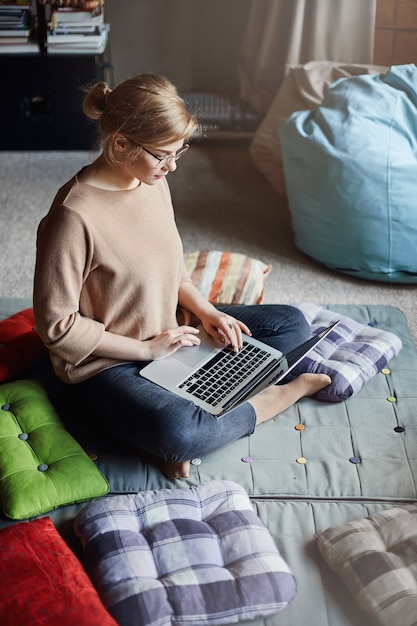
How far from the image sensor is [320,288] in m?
2.22

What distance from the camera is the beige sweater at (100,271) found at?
1.34 metres

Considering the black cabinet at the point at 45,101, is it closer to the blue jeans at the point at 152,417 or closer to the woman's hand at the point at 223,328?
the woman's hand at the point at 223,328

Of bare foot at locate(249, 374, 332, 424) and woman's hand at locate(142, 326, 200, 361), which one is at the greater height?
woman's hand at locate(142, 326, 200, 361)

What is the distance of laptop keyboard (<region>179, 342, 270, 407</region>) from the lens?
148 cm

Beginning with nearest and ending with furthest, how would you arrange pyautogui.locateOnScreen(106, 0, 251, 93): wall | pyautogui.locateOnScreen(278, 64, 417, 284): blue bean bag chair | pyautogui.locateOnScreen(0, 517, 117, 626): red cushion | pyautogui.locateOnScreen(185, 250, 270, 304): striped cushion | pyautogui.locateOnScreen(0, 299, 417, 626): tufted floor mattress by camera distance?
pyautogui.locateOnScreen(0, 517, 117, 626): red cushion
pyautogui.locateOnScreen(0, 299, 417, 626): tufted floor mattress
pyautogui.locateOnScreen(185, 250, 270, 304): striped cushion
pyautogui.locateOnScreen(278, 64, 417, 284): blue bean bag chair
pyautogui.locateOnScreen(106, 0, 251, 93): wall

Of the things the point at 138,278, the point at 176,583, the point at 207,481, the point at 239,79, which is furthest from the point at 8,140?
the point at 176,583

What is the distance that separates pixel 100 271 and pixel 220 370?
307mm

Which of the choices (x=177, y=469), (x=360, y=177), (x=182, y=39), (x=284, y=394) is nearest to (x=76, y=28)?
(x=182, y=39)

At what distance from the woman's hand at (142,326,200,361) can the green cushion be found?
225mm

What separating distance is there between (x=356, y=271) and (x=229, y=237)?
0.44 metres

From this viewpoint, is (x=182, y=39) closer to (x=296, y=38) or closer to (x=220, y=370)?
(x=296, y=38)

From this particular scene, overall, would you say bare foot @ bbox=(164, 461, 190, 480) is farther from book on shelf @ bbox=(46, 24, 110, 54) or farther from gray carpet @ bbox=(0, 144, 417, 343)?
book on shelf @ bbox=(46, 24, 110, 54)

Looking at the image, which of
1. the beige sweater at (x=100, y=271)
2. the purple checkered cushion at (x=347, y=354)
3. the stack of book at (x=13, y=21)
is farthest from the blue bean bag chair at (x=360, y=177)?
the stack of book at (x=13, y=21)

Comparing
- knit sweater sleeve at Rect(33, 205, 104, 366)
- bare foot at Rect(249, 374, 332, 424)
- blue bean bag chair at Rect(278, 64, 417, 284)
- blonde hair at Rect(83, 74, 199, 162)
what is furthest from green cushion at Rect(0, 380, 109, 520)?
blue bean bag chair at Rect(278, 64, 417, 284)
